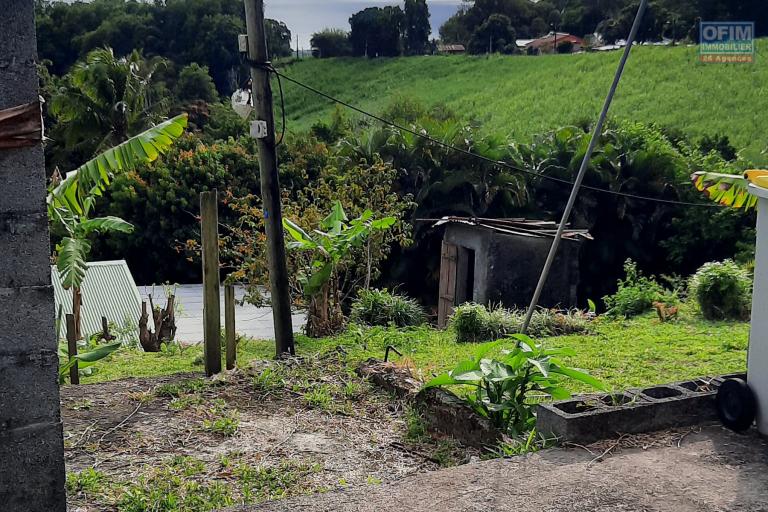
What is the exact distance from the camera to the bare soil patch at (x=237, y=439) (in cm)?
489

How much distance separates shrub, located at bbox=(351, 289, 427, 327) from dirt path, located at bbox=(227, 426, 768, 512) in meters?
8.91

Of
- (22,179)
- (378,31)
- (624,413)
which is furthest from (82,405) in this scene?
(378,31)

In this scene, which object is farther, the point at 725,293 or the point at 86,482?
the point at 725,293

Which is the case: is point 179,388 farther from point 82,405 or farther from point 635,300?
point 635,300

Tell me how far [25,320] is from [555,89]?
128 feet

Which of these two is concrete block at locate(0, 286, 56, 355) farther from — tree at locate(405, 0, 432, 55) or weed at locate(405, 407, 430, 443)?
tree at locate(405, 0, 432, 55)

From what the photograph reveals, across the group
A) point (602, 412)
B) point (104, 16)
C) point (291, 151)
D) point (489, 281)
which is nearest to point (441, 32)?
point (104, 16)

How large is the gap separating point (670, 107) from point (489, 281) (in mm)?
22307

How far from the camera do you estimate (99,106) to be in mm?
25750

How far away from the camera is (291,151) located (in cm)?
2352

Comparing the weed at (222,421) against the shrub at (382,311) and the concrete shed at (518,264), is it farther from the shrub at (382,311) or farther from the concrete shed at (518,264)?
the concrete shed at (518,264)

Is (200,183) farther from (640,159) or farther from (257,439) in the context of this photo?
(257,439)

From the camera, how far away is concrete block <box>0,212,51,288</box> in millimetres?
2836

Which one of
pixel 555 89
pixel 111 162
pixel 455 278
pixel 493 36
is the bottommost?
pixel 455 278
